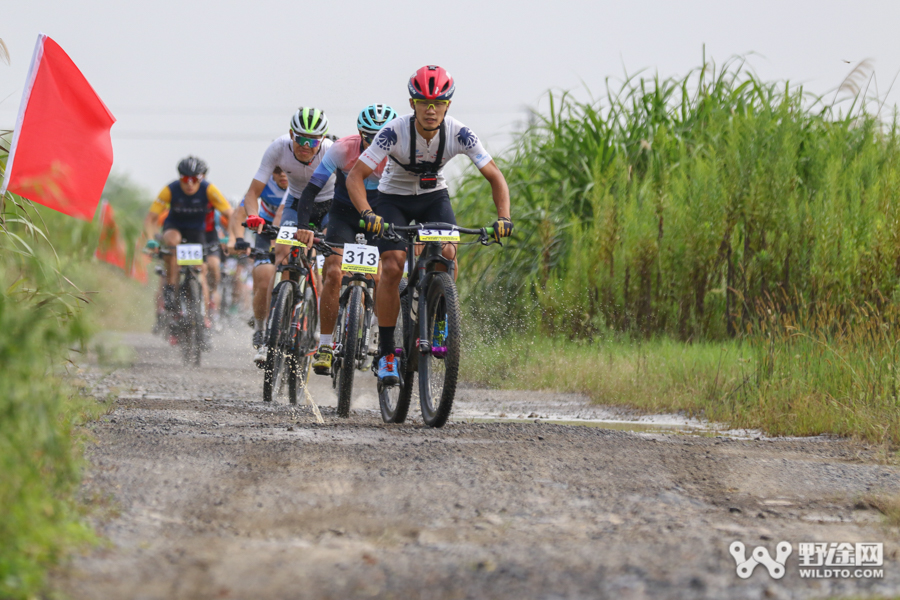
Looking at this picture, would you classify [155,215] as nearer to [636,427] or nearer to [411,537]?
[636,427]

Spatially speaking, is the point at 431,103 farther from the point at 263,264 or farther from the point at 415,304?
the point at 263,264

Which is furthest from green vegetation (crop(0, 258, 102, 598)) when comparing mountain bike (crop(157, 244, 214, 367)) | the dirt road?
mountain bike (crop(157, 244, 214, 367))

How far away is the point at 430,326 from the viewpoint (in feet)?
21.4

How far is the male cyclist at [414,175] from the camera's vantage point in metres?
6.50

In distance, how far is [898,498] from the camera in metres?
4.41

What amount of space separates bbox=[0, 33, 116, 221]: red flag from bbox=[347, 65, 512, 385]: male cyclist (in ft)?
5.20

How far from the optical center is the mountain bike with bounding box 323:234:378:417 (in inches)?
270

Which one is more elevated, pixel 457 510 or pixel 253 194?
pixel 253 194

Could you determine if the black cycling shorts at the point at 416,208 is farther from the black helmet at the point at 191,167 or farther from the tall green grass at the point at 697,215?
the black helmet at the point at 191,167

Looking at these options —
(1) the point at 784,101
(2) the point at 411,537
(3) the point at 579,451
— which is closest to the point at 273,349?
(3) the point at 579,451

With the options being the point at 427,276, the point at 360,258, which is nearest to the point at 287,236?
the point at 360,258

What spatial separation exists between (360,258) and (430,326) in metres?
0.82

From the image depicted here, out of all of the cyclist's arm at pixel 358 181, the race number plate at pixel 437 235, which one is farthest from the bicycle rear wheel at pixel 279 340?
the race number plate at pixel 437 235

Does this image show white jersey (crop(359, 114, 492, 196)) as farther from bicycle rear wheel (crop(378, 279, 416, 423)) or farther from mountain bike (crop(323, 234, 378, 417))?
bicycle rear wheel (crop(378, 279, 416, 423))
